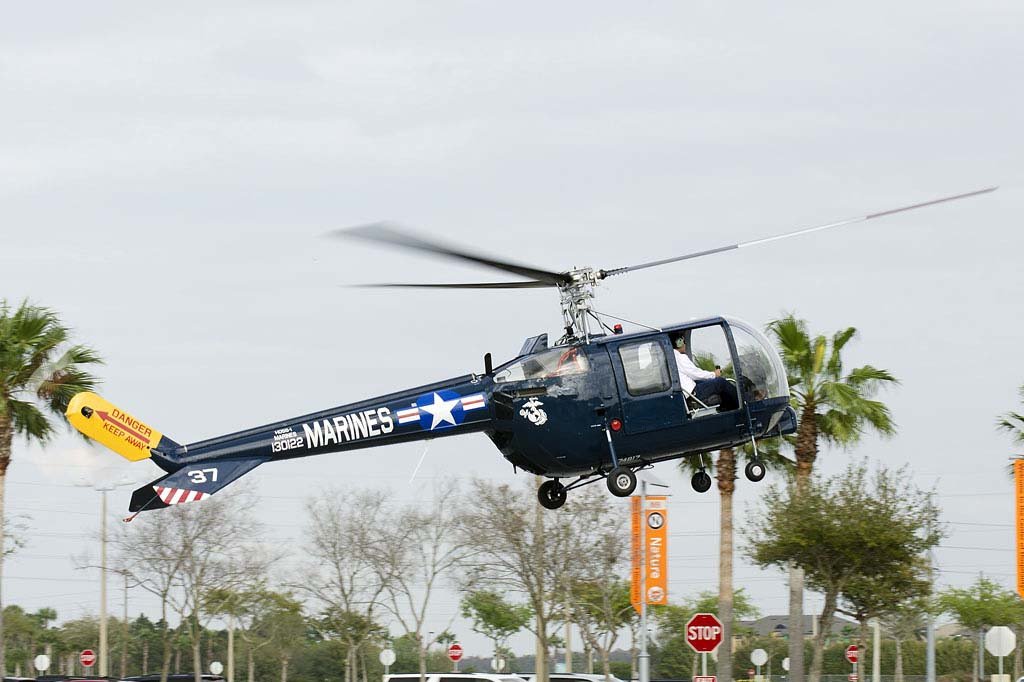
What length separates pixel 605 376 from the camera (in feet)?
71.6

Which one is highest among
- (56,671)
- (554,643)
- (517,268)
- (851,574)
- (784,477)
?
(517,268)

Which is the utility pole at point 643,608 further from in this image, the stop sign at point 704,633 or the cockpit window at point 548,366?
the cockpit window at point 548,366

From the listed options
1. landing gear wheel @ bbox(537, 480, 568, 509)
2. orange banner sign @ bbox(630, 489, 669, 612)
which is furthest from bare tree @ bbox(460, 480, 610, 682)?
landing gear wheel @ bbox(537, 480, 568, 509)

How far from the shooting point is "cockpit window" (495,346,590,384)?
21.8 meters

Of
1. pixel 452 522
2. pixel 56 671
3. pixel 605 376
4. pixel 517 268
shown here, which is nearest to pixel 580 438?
pixel 605 376

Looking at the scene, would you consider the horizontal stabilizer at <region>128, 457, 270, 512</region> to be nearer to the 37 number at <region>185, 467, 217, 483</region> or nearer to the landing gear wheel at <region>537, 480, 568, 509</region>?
the 37 number at <region>185, 467, 217, 483</region>

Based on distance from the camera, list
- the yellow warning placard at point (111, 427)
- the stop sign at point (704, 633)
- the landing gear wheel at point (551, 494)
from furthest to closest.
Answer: the stop sign at point (704, 633)
the landing gear wheel at point (551, 494)
the yellow warning placard at point (111, 427)

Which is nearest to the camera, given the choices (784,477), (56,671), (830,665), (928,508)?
(928,508)

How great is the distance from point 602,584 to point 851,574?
10238mm

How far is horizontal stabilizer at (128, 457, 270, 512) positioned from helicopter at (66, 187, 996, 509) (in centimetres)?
3

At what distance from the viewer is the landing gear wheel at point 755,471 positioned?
2294 centimetres

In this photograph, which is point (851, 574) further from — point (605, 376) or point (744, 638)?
point (744, 638)

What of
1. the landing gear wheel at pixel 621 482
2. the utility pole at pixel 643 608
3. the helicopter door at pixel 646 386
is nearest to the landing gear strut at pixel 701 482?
the helicopter door at pixel 646 386

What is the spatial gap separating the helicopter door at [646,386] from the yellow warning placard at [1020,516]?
19.3m
